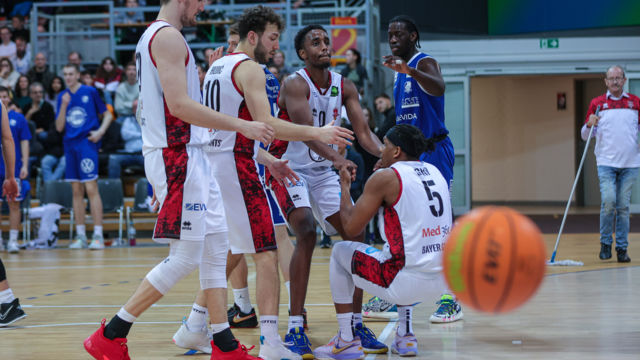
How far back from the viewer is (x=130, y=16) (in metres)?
15.2

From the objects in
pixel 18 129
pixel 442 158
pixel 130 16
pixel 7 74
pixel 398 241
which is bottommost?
pixel 398 241

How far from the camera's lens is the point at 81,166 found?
10672 millimetres

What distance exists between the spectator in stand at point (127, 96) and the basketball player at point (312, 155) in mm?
8130

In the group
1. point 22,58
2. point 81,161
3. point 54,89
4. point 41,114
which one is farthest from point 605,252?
point 22,58

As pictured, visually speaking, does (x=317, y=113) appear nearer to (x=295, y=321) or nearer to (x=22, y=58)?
(x=295, y=321)

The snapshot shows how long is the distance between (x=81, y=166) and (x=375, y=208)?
24.5 ft

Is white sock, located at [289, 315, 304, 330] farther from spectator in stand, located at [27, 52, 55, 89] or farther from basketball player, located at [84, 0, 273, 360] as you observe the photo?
spectator in stand, located at [27, 52, 55, 89]

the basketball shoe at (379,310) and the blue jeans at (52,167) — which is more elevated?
the blue jeans at (52,167)

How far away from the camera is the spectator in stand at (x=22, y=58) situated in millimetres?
14653

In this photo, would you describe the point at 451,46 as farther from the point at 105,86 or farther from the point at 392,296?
the point at 392,296

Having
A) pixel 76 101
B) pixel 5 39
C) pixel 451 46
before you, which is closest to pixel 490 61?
pixel 451 46

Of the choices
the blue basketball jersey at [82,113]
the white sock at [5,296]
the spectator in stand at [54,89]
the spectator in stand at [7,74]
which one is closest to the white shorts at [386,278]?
the white sock at [5,296]

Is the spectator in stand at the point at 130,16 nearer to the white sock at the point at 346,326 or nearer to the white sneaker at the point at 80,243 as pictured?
the white sneaker at the point at 80,243

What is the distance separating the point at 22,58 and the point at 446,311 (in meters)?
12.2
